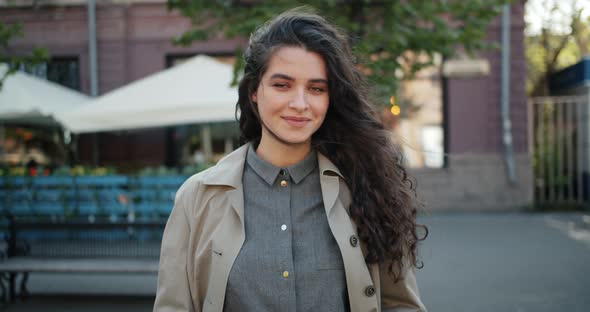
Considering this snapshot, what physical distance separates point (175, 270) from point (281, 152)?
589mm

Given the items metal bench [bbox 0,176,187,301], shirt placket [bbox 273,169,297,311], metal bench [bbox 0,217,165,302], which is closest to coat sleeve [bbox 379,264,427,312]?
shirt placket [bbox 273,169,297,311]

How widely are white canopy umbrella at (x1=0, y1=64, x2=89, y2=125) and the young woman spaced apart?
7.20 meters

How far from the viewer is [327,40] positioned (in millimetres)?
1775

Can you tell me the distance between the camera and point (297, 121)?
1.80 metres

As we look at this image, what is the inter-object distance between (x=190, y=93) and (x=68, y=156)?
Result: 6.13 metres

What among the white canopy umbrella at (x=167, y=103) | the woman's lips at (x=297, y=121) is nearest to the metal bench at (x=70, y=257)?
the white canopy umbrella at (x=167, y=103)

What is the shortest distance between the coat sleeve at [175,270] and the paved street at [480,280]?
12.7 ft

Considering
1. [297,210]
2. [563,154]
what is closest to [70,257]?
[297,210]

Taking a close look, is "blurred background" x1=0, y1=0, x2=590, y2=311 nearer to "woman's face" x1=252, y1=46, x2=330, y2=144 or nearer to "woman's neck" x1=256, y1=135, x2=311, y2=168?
"woman's neck" x1=256, y1=135, x2=311, y2=168

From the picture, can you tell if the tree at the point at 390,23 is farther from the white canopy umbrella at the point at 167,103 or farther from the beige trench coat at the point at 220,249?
the beige trench coat at the point at 220,249

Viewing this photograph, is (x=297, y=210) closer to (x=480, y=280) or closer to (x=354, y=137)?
(x=354, y=137)

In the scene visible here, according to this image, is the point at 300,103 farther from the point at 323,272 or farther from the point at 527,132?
the point at 527,132

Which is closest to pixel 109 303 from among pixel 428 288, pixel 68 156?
pixel 428 288

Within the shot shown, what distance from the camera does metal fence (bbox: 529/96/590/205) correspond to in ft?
37.8
